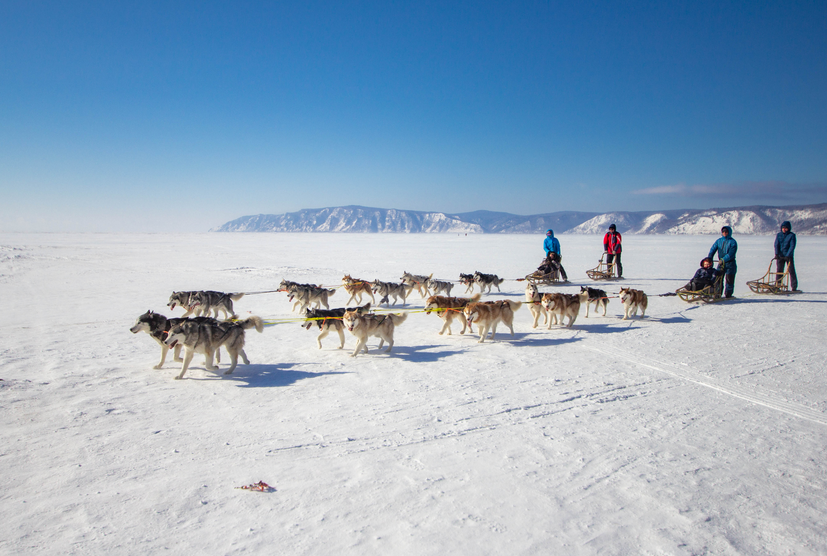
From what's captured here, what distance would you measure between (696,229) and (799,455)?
171m

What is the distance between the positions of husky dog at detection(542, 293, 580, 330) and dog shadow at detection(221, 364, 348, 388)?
4.72 metres

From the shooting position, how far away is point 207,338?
19.9 feet

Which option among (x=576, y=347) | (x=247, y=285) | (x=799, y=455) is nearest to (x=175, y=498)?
(x=799, y=455)

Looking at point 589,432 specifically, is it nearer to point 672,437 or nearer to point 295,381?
point 672,437

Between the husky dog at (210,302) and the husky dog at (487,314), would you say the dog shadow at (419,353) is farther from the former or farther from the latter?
the husky dog at (210,302)

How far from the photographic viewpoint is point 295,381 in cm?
604

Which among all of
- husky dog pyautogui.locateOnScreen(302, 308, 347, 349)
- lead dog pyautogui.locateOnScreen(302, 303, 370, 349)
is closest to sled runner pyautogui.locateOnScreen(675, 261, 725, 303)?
lead dog pyautogui.locateOnScreen(302, 303, 370, 349)

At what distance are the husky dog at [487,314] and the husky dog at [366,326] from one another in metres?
1.47

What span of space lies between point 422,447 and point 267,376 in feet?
9.92

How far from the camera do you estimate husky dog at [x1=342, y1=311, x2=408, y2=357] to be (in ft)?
22.9

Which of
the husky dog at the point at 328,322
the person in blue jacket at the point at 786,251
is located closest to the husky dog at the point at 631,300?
the husky dog at the point at 328,322

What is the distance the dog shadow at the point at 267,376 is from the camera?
5914mm

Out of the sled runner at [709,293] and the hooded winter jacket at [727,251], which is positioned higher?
the hooded winter jacket at [727,251]

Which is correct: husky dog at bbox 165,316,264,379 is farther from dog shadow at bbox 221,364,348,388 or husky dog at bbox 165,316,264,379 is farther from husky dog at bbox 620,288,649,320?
husky dog at bbox 620,288,649,320
